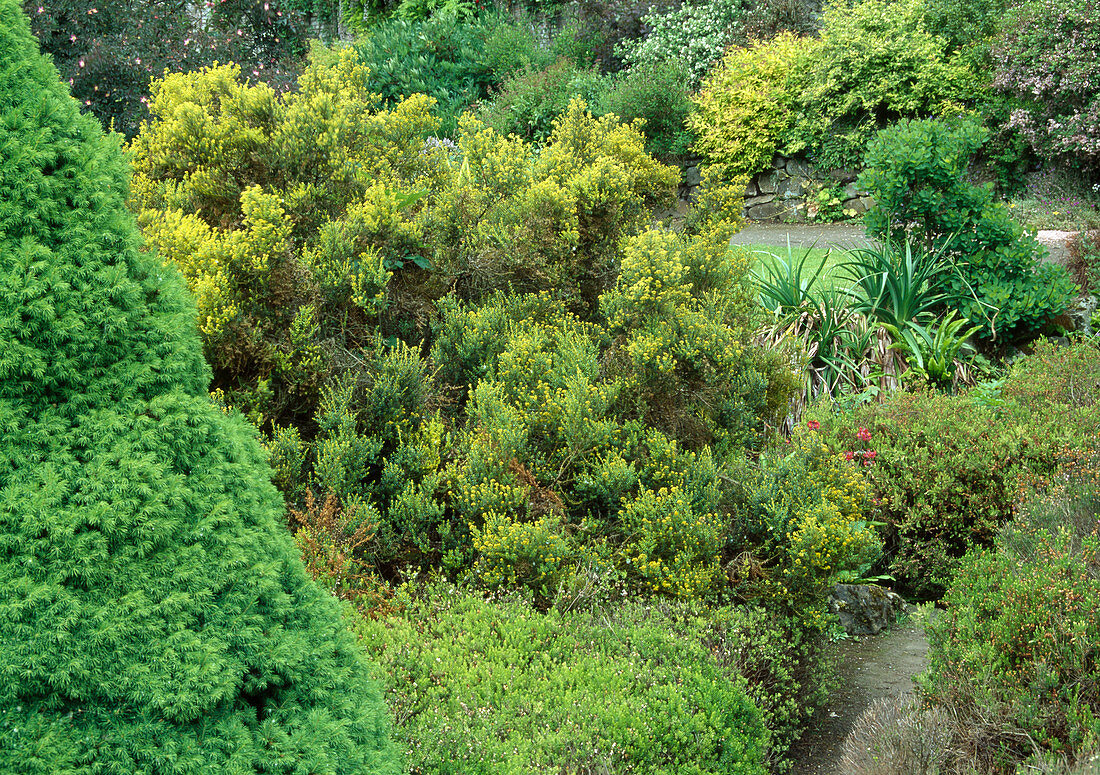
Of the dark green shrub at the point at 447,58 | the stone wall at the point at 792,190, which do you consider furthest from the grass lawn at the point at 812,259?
the dark green shrub at the point at 447,58

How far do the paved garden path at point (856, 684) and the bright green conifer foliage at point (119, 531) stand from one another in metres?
2.18

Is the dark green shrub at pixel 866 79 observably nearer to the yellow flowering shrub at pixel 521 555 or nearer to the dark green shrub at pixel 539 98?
the dark green shrub at pixel 539 98

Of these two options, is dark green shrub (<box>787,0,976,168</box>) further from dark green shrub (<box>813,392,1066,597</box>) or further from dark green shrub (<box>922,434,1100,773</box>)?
dark green shrub (<box>922,434,1100,773</box>)

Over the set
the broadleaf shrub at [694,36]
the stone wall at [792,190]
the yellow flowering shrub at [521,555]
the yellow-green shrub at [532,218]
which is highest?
the broadleaf shrub at [694,36]

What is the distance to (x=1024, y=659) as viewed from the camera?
111 inches

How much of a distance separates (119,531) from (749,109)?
13.3m

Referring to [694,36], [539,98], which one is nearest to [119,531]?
[539,98]

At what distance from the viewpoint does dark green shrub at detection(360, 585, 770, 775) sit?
105 inches

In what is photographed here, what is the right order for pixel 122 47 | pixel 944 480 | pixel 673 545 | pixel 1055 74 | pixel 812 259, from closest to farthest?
1. pixel 673 545
2. pixel 944 480
3. pixel 812 259
4. pixel 1055 74
5. pixel 122 47

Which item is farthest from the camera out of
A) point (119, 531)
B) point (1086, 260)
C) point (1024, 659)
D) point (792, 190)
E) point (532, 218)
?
point (792, 190)

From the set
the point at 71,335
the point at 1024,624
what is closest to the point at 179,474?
the point at 71,335

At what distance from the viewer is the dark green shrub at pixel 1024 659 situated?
2.63 metres

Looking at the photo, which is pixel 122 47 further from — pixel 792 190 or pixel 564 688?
pixel 564 688

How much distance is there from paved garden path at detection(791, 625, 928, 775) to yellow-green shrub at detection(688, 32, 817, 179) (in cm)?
1025
